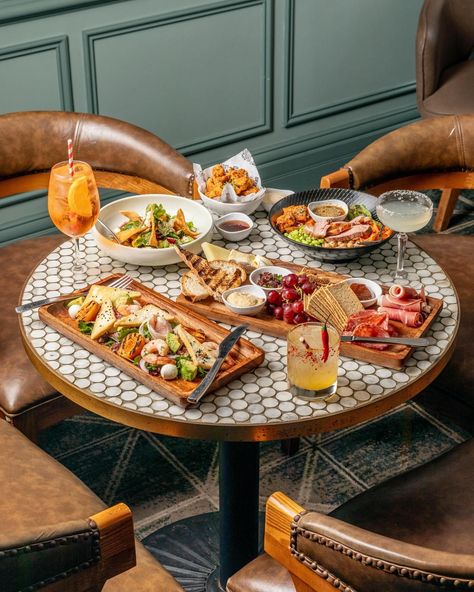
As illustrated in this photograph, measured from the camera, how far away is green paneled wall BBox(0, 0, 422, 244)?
11.0 ft

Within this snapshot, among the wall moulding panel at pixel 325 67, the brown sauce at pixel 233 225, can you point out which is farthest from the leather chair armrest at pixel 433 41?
the brown sauce at pixel 233 225

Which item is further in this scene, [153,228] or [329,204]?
[329,204]

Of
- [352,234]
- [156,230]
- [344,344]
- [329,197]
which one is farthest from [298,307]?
[329,197]

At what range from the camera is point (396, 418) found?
2844 millimetres

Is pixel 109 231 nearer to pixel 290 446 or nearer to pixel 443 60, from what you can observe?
pixel 290 446

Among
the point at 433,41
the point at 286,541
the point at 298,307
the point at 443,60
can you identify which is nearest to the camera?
the point at 286,541

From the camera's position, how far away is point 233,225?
7.16ft

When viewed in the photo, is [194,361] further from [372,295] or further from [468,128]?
[468,128]

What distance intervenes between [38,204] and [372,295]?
2.00m

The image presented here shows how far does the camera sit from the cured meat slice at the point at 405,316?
1.80m

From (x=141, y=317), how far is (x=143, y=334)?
4cm

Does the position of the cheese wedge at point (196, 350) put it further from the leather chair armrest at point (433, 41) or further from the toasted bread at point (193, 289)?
the leather chair armrest at point (433, 41)

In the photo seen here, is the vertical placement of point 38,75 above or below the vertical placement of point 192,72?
above

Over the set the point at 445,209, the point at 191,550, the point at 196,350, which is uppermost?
the point at 196,350
